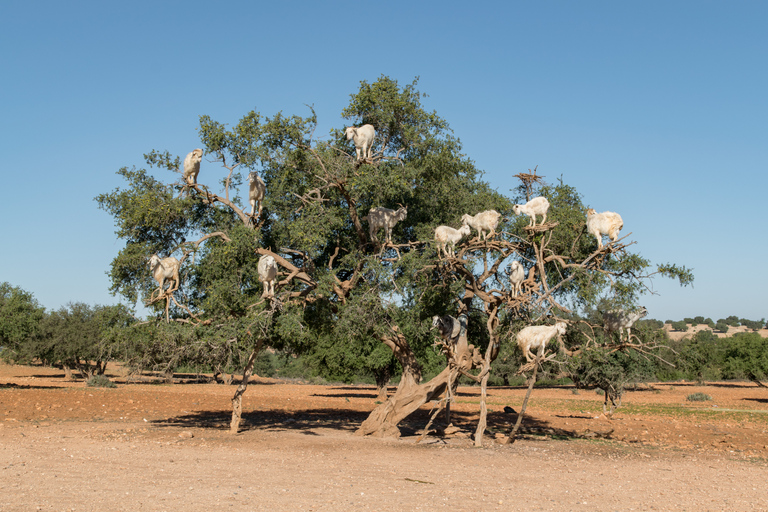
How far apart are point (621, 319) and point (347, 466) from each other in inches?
266

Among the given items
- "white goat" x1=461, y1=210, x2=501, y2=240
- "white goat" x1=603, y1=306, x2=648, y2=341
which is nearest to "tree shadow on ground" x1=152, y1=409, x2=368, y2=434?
"white goat" x1=461, y1=210, x2=501, y2=240

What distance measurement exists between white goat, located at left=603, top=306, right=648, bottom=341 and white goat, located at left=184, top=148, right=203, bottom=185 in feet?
32.1

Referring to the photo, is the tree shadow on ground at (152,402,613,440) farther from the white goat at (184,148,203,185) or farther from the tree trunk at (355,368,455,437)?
the white goat at (184,148,203,185)

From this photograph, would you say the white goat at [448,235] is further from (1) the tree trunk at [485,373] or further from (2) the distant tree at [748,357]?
(2) the distant tree at [748,357]

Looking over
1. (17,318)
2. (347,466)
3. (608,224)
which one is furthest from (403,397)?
(17,318)

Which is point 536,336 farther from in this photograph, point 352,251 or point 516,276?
point 352,251

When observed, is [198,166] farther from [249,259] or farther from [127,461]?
[127,461]

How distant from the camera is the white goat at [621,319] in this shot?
41.1 feet

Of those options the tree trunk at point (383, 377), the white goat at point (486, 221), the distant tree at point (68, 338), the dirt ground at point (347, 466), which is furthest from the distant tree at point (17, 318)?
the white goat at point (486, 221)

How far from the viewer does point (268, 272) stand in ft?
40.0

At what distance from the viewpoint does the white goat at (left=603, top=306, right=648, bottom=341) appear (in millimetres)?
12516

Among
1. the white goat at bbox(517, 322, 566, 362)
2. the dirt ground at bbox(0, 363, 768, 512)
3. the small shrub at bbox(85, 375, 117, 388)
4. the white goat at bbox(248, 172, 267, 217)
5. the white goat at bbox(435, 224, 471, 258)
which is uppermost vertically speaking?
the white goat at bbox(248, 172, 267, 217)

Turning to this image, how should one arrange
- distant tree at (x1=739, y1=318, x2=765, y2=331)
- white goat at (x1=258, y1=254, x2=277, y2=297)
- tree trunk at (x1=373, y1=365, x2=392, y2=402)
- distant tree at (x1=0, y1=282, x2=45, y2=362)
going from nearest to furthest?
white goat at (x1=258, y1=254, x2=277, y2=297)
distant tree at (x1=0, y1=282, x2=45, y2=362)
tree trunk at (x1=373, y1=365, x2=392, y2=402)
distant tree at (x1=739, y1=318, x2=765, y2=331)

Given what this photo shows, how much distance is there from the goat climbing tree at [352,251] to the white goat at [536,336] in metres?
0.40
